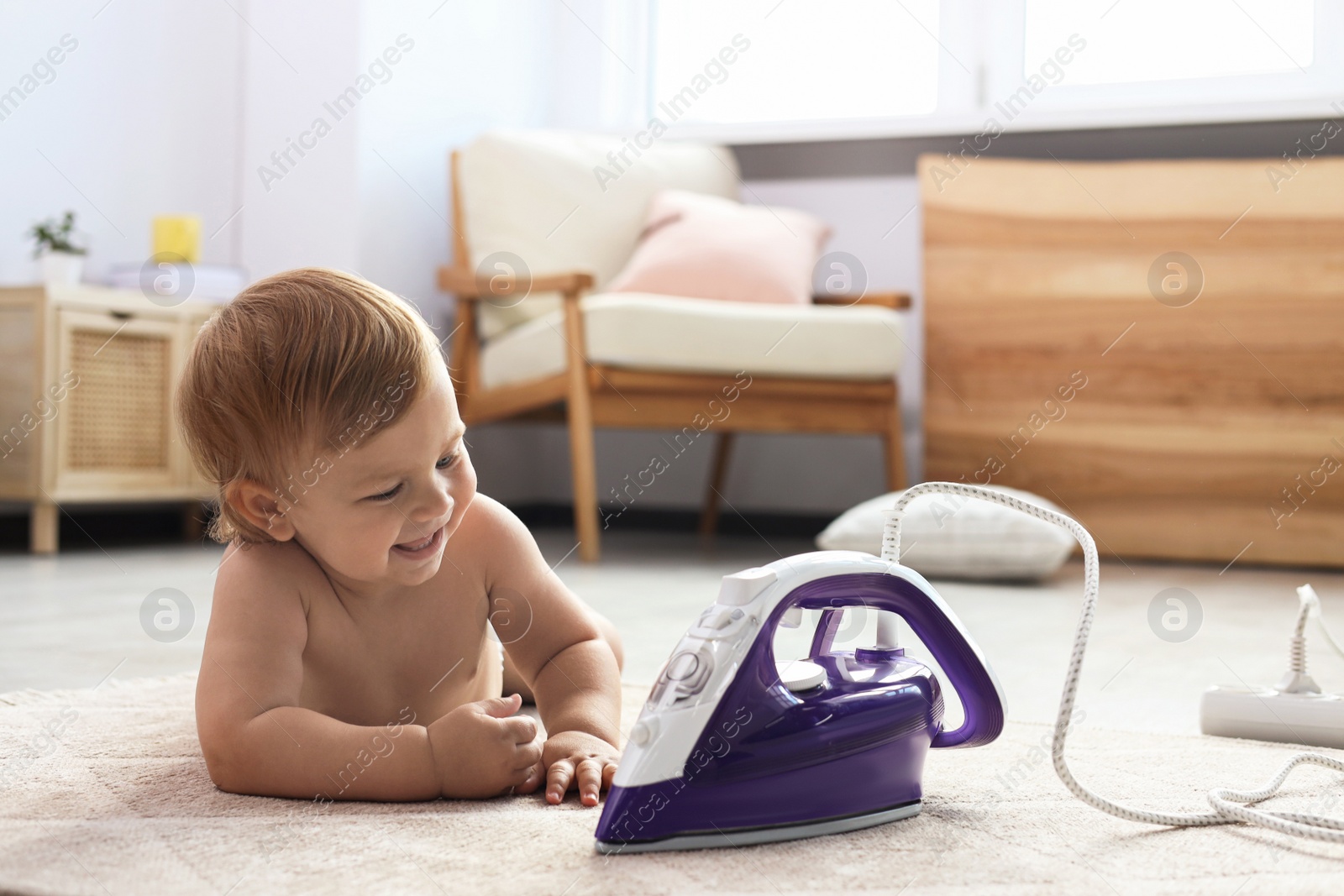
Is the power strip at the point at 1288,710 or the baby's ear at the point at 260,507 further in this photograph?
the power strip at the point at 1288,710

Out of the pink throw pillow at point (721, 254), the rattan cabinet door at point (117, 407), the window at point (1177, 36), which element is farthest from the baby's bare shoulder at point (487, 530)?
the window at point (1177, 36)

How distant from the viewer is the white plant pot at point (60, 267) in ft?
7.72

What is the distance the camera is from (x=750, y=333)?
232 centimetres

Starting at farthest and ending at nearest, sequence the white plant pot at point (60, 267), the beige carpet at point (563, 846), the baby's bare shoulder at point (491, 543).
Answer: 1. the white plant pot at point (60, 267)
2. the baby's bare shoulder at point (491, 543)
3. the beige carpet at point (563, 846)

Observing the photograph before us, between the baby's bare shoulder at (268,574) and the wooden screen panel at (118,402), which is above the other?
the baby's bare shoulder at (268,574)

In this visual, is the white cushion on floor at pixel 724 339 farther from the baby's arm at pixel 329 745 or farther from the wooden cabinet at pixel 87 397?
the baby's arm at pixel 329 745

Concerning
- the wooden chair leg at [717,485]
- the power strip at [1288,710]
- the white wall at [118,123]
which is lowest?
the wooden chair leg at [717,485]

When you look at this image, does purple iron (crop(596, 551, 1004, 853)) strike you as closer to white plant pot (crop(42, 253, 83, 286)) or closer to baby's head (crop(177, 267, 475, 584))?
baby's head (crop(177, 267, 475, 584))

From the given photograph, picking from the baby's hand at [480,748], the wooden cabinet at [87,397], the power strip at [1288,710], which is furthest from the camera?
the wooden cabinet at [87,397]

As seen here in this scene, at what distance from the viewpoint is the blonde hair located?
2.39ft

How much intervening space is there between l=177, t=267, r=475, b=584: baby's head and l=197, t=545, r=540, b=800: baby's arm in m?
0.09

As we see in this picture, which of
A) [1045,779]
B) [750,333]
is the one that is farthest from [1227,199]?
[1045,779]

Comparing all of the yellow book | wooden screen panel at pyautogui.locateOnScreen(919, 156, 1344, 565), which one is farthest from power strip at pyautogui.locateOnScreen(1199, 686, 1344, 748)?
the yellow book

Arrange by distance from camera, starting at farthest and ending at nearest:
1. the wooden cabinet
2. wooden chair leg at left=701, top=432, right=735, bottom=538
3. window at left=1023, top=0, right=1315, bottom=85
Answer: wooden chair leg at left=701, top=432, right=735, bottom=538 < window at left=1023, top=0, right=1315, bottom=85 < the wooden cabinet
